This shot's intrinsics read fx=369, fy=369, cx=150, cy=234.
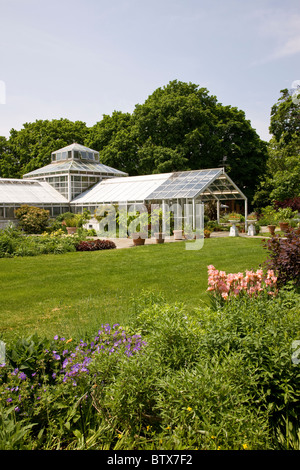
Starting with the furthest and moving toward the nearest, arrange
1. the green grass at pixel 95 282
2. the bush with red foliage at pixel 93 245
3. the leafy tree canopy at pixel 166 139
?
the leafy tree canopy at pixel 166 139 < the bush with red foliage at pixel 93 245 < the green grass at pixel 95 282

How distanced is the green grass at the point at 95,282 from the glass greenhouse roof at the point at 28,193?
12.6 metres

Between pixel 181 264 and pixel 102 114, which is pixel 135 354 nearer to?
pixel 181 264

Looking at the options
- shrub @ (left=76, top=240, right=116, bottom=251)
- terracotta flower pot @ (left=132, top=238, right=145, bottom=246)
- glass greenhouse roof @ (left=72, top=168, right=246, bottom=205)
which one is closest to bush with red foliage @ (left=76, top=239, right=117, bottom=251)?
shrub @ (left=76, top=240, right=116, bottom=251)

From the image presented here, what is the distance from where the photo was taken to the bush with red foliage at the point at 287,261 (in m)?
5.73

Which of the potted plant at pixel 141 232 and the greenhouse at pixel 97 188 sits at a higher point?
the greenhouse at pixel 97 188

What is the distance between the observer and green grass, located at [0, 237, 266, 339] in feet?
18.6

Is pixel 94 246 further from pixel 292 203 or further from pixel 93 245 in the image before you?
pixel 292 203

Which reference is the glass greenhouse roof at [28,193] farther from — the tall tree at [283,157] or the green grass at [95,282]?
the tall tree at [283,157]

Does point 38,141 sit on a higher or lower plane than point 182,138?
higher

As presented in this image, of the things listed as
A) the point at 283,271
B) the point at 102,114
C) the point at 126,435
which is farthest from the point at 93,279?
the point at 102,114

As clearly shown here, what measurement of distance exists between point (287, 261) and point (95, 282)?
4.64 meters

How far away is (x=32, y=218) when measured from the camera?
22719 millimetres

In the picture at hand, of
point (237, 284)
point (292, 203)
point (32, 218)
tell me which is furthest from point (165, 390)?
point (292, 203)

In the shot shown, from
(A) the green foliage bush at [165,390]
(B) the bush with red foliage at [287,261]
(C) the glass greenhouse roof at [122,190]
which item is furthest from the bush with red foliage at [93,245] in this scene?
(A) the green foliage bush at [165,390]
